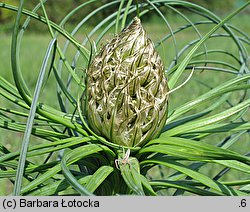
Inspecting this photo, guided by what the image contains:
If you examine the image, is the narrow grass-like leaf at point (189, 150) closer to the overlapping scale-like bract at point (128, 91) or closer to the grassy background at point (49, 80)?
the overlapping scale-like bract at point (128, 91)

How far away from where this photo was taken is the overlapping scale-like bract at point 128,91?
1.93ft

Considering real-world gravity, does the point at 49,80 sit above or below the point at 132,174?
above

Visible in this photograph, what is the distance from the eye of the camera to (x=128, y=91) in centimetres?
59

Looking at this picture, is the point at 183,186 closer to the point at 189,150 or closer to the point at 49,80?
the point at 189,150

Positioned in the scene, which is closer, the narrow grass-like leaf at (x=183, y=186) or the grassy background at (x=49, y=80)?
the narrow grass-like leaf at (x=183, y=186)

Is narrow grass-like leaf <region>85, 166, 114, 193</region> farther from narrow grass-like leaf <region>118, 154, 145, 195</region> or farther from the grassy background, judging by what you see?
the grassy background

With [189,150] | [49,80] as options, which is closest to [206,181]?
[189,150]

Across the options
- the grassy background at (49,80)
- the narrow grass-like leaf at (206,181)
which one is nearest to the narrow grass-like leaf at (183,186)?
the narrow grass-like leaf at (206,181)

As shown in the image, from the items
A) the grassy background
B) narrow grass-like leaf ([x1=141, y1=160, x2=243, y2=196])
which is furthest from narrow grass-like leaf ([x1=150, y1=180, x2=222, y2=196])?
the grassy background

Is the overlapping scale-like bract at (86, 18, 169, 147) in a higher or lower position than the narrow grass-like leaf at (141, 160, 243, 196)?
higher

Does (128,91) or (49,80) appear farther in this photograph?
(49,80)

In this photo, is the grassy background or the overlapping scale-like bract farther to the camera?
the grassy background

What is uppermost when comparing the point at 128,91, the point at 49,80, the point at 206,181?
the point at 49,80

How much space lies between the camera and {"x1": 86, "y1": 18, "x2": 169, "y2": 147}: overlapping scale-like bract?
0.59 metres
